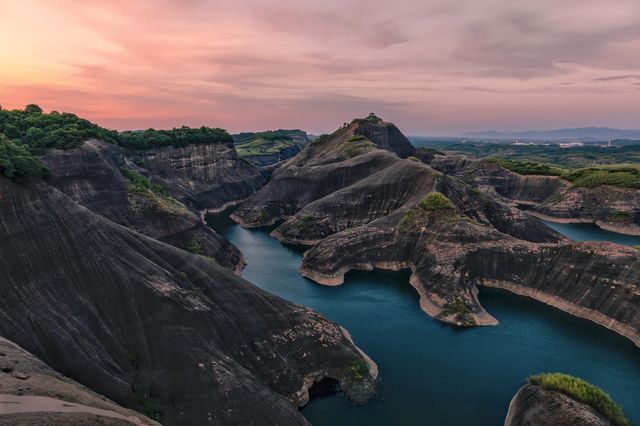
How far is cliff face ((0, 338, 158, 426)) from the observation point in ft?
70.6

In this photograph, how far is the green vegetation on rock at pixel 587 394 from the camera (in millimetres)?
35594

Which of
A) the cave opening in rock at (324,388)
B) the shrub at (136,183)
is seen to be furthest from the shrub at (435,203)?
the shrub at (136,183)

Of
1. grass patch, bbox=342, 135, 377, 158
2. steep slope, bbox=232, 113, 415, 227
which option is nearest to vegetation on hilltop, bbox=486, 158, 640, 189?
grass patch, bbox=342, 135, 377, 158

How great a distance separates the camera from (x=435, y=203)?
91000mm

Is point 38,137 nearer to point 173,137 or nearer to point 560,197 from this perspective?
point 173,137

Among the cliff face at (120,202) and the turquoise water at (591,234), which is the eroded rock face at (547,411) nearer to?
the cliff face at (120,202)

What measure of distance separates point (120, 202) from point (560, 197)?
15720cm

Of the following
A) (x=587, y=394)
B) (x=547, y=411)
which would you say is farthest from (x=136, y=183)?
(x=587, y=394)

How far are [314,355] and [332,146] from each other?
15442 cm

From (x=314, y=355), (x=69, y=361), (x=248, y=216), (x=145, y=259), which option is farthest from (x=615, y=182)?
(x=69, y=361)

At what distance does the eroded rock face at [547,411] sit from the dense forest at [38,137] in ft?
199

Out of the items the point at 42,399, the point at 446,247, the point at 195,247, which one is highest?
the point at 42,399

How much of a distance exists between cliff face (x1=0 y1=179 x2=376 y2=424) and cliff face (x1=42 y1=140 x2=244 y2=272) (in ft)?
118

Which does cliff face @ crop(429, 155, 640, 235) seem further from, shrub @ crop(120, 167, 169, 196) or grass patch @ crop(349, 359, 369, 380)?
shrub @ crop(120, 167, 169, 196)
